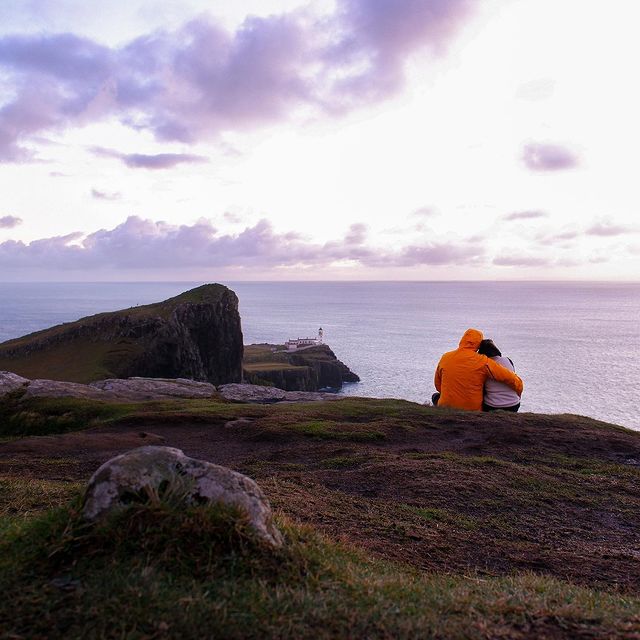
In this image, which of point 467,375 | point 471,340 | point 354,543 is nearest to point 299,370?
point 467,375

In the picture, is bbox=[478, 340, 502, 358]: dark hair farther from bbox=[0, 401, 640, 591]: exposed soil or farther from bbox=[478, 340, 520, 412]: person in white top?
bbox=[0, 401, 640, 591]: exposed soil

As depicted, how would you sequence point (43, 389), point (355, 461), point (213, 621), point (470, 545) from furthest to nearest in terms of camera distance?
point (43, 389)
point (355, 461)
point (470, 545)
point (213, 621)

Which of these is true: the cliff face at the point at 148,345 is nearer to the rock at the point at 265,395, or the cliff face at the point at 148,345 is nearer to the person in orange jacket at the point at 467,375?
the rock at the point at 265,395

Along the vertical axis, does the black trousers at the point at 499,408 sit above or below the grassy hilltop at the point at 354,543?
below

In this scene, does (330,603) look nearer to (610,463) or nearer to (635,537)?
(635,537)

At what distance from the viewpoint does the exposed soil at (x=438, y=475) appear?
7797 millimetres

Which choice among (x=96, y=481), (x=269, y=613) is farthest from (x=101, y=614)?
(x=96, y=481)

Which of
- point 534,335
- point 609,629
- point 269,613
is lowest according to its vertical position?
point 534,335

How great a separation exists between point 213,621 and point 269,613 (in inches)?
17.1

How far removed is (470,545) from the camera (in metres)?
7.94

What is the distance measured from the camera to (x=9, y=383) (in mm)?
28047

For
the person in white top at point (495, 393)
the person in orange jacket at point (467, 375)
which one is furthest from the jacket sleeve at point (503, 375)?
the person in white top at point (495, 393)

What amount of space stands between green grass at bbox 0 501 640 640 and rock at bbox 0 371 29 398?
Result: 81.9ft

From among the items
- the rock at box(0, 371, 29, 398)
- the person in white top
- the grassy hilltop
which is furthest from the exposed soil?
the rock at box(0, 371, 29, 398)
